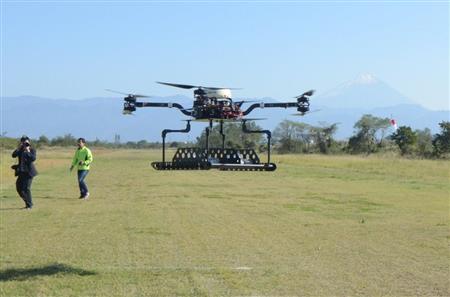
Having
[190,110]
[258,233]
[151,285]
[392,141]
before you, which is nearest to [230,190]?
[258,233]

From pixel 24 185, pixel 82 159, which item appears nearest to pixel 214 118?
pixel 24 185

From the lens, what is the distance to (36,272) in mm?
12883

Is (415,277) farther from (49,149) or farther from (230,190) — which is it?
(49,149)

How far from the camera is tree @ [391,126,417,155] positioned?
2879 inches

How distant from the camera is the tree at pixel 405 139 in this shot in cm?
7312

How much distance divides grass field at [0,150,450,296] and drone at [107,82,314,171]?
98.7 inches

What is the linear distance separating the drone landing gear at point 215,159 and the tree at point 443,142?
61001 mm

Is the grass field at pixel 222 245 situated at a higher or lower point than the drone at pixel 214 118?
lower

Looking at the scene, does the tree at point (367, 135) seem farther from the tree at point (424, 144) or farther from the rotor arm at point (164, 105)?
the rotor arm at point (164, 105)

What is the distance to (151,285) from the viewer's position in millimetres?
11977

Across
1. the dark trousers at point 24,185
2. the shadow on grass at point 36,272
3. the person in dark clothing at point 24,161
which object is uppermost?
the person in dark clothing at point 24,161

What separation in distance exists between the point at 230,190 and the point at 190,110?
84.1 ft

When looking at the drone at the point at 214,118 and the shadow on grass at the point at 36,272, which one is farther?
the shadow on grass at the point at 36,272

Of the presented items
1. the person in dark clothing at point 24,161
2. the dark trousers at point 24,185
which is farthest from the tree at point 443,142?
the person in dark clothing at point 24,161
